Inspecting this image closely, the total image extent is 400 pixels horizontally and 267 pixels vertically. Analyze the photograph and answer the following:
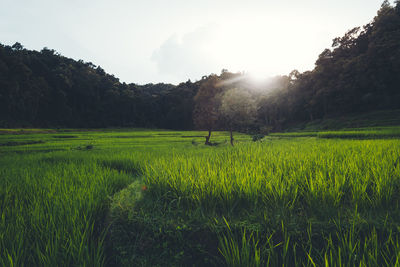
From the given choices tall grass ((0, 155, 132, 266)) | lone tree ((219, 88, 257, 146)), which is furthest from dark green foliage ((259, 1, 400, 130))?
tall grass ((0, 155, 132, 266))

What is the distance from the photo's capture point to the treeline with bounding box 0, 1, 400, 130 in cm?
2678

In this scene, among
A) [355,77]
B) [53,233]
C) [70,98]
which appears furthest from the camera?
[70,98]

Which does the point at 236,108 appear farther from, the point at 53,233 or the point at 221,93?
the point at 53,233

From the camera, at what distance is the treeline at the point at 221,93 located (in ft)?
87.9

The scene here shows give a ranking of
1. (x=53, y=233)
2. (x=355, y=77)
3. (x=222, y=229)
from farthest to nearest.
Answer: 1. (x=355, y=77)
2. (x=53, y=233)
3. (x=222, y=229)

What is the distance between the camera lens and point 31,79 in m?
44.4

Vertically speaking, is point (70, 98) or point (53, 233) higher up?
point (70, 98)

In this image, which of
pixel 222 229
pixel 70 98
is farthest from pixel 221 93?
pixel 70 98

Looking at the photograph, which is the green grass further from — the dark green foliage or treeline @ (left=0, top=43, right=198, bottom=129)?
treeline @ (left=0, top=43, right=198, bottom=129)

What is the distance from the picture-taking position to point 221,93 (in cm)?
1792

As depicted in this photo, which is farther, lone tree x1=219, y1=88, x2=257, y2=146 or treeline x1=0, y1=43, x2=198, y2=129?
treeline x1=0, y1=43, x2=198, y2=129

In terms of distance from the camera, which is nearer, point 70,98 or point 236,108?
point 236,108

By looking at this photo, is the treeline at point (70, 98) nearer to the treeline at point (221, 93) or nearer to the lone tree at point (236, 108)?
the treeline at point (221, 93)

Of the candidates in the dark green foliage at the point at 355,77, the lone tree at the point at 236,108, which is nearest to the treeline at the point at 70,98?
the dark green foliage at the point at 355,77
